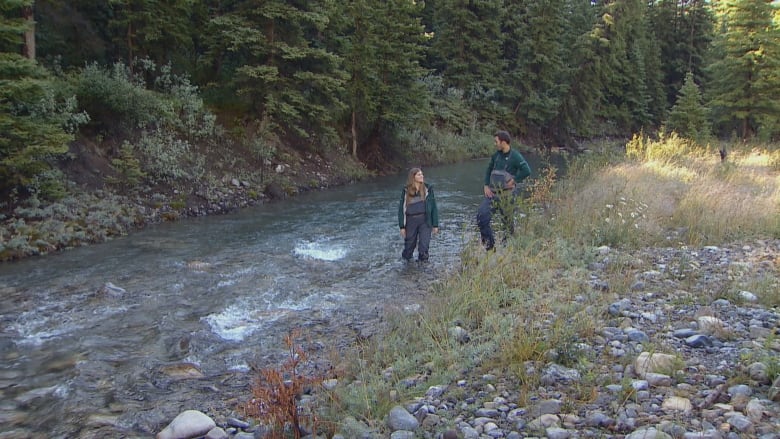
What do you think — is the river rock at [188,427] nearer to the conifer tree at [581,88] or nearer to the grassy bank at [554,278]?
the grassy bank at [554,278]

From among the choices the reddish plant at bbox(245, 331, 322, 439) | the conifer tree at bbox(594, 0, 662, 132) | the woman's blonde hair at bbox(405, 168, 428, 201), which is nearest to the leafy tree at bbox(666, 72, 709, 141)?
the conifer tree at bbox(594, 0, 662, 132)

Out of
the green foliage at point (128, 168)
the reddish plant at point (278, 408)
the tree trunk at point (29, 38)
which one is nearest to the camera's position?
A: the reddish plant at point (278, 408)

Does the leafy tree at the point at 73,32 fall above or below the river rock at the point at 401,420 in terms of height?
above

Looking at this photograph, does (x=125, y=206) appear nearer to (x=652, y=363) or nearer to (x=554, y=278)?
(x=554, y=278)

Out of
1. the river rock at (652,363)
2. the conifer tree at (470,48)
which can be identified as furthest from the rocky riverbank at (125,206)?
the conifer tree at (470,48)

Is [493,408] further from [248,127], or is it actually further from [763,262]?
[248,127]

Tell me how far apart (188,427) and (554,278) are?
4.93m

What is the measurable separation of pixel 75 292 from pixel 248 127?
12.8m

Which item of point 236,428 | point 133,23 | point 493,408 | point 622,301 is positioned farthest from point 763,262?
point 133,23

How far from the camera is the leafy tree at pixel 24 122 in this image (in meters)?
10.6

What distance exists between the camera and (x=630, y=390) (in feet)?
13.5

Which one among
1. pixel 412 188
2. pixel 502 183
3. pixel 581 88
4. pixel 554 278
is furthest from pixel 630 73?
pixel 554 278

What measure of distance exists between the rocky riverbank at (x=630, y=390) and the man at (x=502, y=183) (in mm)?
3760

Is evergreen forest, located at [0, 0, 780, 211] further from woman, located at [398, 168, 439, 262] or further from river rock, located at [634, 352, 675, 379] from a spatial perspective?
river rock, located at [634, 352, 675, 379]
